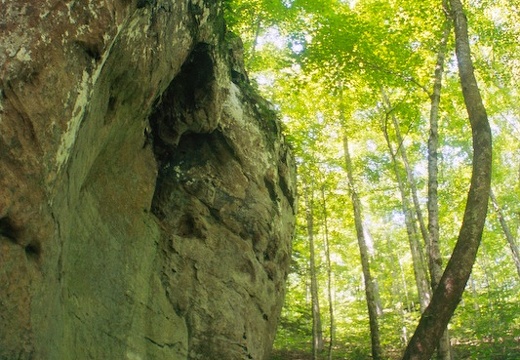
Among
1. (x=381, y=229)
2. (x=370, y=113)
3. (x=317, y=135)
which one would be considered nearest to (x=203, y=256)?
(x=317, y=135)

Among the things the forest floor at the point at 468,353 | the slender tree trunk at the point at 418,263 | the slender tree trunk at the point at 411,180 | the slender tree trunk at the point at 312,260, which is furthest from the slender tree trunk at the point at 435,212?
the slender tree trunk at the point at 312,260

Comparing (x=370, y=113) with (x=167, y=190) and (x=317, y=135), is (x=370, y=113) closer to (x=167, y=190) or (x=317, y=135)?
(x=317, y=135)

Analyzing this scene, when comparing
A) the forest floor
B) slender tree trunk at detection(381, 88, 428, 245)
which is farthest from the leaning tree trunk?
the forest floor

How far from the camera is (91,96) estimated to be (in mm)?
4641

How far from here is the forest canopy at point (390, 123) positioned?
10806 mm

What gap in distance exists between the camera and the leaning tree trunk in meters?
4.98

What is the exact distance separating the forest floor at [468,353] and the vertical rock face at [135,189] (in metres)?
5.79

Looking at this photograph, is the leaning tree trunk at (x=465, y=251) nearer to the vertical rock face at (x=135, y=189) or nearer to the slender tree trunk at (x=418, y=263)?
the vertical rock face at (x=135, y=189)

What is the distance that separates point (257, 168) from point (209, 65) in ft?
9.46

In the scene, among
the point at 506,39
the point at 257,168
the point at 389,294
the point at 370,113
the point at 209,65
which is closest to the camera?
the point at 209,65

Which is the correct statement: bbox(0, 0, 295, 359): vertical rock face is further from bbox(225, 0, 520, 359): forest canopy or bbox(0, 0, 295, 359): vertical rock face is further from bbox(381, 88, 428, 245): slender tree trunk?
bbox(381, 88, 428, 245): slender tree trunk

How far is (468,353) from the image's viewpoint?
15.3 meters

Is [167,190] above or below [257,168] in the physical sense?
below

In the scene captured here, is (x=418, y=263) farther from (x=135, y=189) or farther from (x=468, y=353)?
(x=135, y=189)
